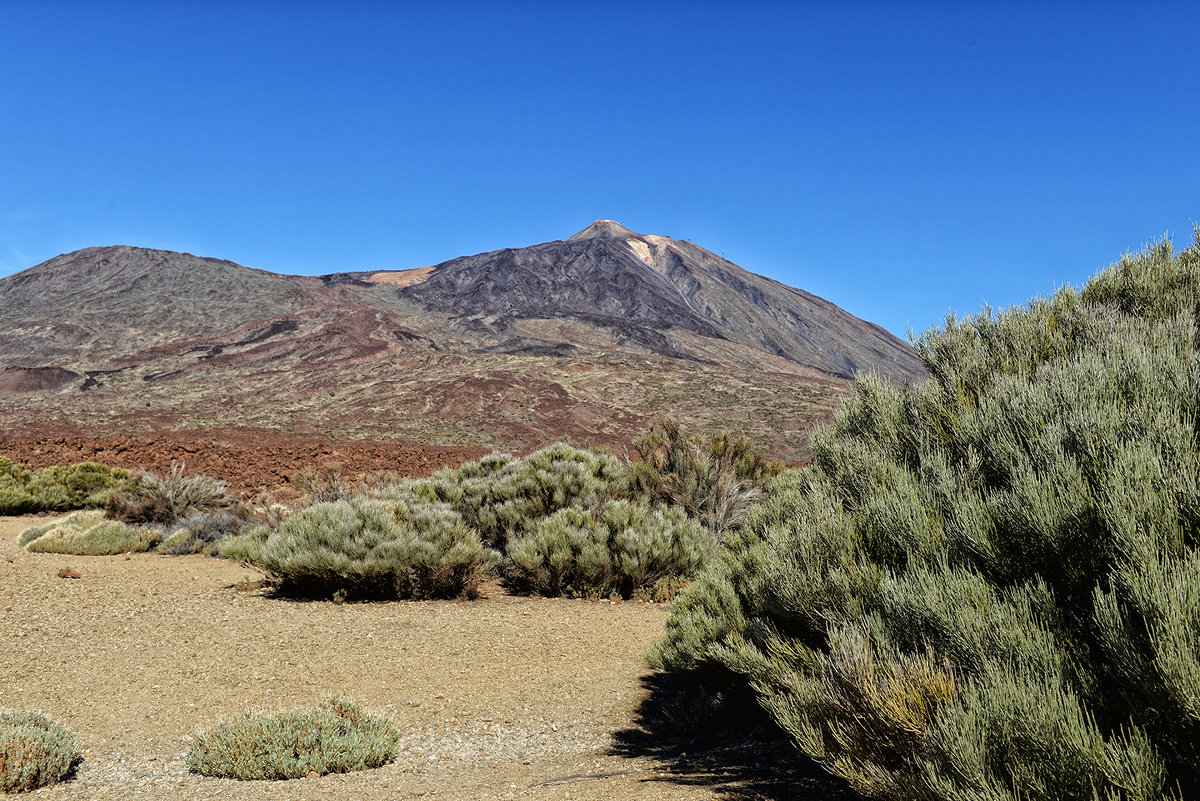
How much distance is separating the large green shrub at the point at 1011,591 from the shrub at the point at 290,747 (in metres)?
2.02

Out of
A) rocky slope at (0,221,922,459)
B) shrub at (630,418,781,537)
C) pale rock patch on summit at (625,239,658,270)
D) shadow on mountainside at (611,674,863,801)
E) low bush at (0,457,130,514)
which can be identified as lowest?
shadow on mountainside at (611,674,863,801)

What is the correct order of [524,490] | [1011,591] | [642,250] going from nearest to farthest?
[1011,591], [524,490], [642,250]

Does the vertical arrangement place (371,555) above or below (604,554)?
below

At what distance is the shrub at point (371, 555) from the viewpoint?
25.2 ft

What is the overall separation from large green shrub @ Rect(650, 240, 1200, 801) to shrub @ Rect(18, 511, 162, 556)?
988cm

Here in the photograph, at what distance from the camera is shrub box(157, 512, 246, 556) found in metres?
10.6

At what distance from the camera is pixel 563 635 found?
21.7 feet

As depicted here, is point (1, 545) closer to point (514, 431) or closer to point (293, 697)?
point (293, 697)

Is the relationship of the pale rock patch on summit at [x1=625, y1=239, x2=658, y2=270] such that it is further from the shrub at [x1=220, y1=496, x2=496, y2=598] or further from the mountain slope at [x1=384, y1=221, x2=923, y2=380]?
the shrub at [x1=220, y1=496, x2=496, y2=598]

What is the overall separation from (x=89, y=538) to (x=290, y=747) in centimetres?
847

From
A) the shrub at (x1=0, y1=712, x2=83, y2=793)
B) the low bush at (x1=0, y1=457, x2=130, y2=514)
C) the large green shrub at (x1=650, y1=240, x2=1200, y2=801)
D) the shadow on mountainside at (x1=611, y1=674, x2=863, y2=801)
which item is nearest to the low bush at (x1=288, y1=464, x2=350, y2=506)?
the low bush at (x1=0, y1=457, x2=130, y2=514)

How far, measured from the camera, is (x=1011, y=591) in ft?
8.61

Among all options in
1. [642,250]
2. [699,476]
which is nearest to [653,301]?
[642,250]

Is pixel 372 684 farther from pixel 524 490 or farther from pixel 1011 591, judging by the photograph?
pixel 524 490
